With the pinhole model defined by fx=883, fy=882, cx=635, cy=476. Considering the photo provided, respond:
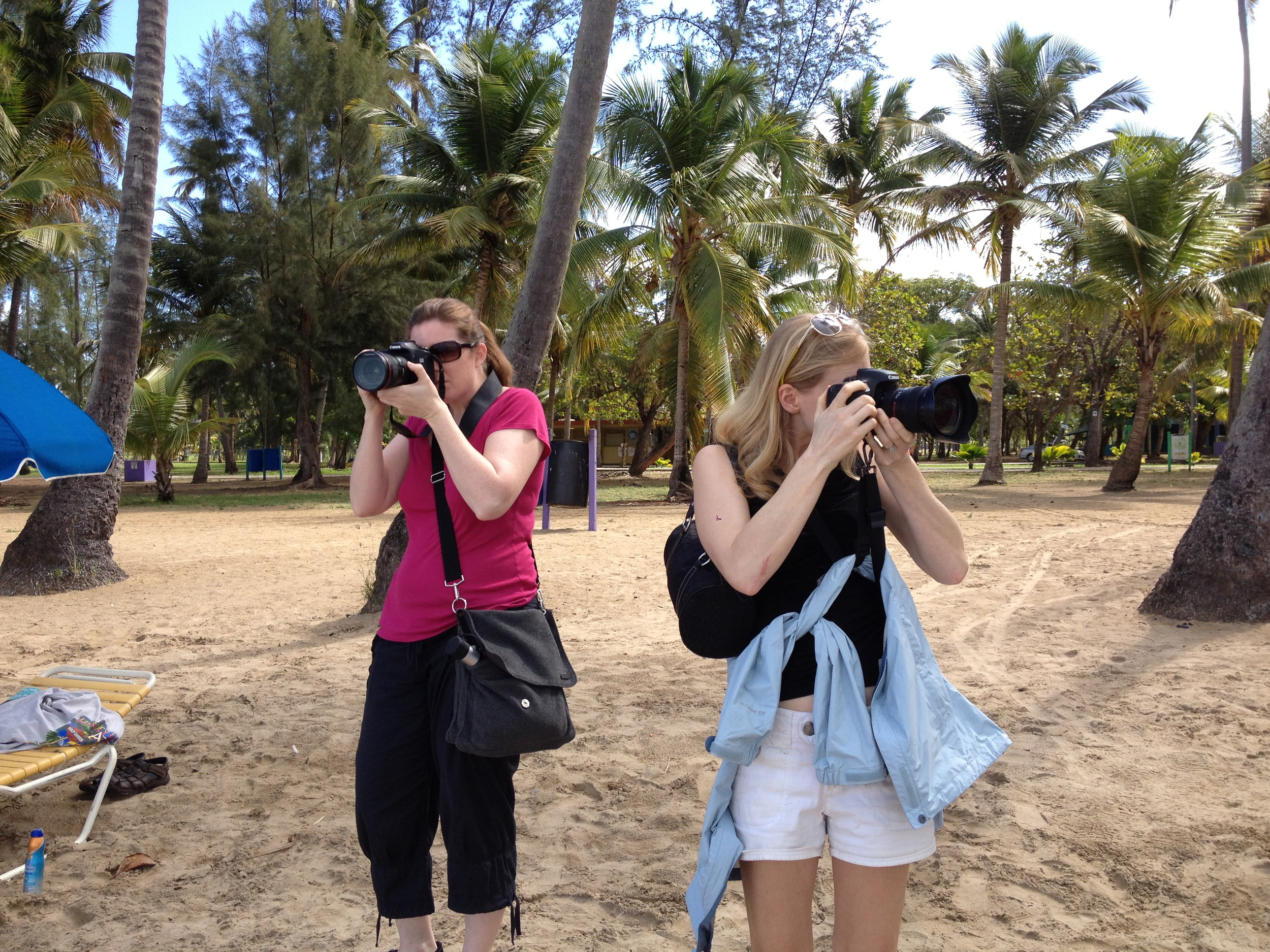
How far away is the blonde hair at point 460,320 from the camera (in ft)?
6.78

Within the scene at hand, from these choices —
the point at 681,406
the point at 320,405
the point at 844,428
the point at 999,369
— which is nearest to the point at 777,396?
the point at 844,428

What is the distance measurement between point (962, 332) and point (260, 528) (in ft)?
125

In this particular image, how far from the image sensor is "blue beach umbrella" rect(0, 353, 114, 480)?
3.46 metres

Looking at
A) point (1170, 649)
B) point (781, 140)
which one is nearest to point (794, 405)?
point (1170, 649)

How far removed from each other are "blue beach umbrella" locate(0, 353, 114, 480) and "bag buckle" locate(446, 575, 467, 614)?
7.64 feet

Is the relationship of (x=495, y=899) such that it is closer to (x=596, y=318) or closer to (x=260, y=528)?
(x=260, y=528)

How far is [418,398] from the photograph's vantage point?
6.05 feet

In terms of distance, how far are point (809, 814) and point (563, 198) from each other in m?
4.82

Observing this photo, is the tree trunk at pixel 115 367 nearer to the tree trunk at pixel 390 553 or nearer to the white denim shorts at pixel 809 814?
the tree trunk at pixel 390 553

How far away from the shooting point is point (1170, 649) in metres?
5.29

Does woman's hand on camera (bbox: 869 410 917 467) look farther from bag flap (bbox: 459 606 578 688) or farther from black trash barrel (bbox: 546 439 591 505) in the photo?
black trash barrel (bbox: 546 439 591 505)

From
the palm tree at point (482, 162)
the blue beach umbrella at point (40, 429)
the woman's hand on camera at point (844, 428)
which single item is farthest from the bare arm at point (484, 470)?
the palm tree at point (482, 162)

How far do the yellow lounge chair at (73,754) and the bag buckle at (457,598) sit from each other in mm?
1867

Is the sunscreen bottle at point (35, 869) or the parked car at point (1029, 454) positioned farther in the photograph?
the parked car at point (1029, 454)
